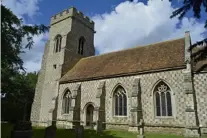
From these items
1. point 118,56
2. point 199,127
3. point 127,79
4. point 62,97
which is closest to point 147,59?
point 127,79

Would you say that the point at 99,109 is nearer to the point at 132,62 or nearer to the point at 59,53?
the point at 132,62

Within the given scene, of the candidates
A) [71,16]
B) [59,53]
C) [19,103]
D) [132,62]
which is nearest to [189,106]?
[132,62]

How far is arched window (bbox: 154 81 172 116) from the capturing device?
628 inches

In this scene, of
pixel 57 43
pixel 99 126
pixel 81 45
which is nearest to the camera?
pixel 99 126

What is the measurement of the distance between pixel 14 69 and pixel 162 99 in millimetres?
11655

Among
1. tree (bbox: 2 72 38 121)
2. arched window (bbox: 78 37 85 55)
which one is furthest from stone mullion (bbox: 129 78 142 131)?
tree (bbox: 2 72 38 121)

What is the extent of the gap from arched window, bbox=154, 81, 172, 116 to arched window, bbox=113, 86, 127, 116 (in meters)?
3.01

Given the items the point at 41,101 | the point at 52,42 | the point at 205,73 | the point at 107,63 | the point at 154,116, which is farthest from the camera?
the point at 52,42

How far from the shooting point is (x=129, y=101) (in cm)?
1755

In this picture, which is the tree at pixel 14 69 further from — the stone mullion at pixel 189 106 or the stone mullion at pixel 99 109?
the stone mullion at pixel 189 106

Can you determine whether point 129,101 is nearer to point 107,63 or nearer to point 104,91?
point 104,91

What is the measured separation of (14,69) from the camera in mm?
10453

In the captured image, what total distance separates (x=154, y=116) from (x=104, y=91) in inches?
215

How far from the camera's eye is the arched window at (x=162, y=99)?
15953 millimetres
